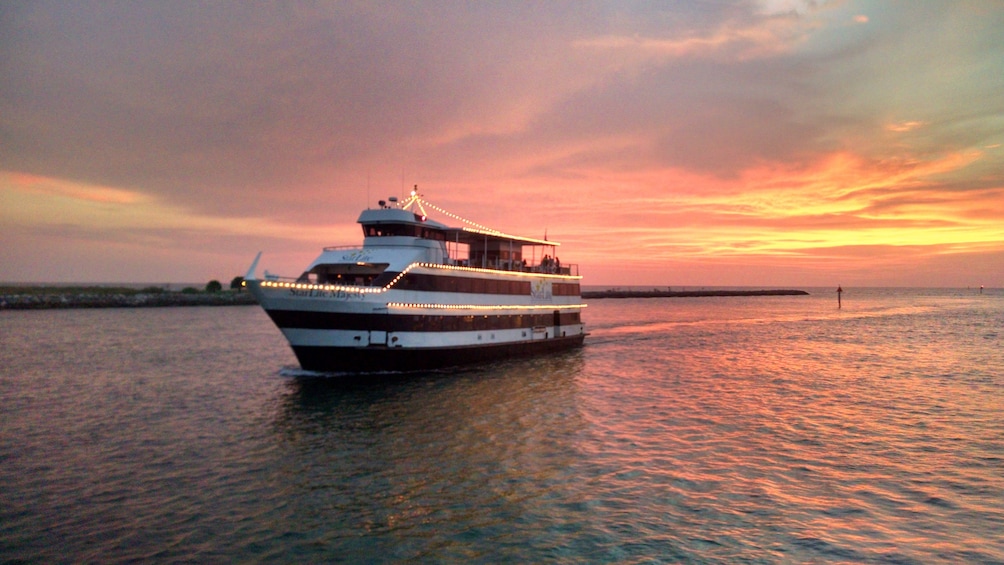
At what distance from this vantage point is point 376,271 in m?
29.2

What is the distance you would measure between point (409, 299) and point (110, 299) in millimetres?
80928

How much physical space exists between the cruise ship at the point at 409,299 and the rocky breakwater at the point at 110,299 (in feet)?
238

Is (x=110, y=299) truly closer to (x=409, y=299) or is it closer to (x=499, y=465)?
(x=409, y=299)

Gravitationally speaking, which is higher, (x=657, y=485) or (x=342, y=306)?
(x=342, y=306)

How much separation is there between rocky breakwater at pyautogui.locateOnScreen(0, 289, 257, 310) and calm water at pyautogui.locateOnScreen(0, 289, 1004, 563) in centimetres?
5847

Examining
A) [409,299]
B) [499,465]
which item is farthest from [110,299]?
[499,465]

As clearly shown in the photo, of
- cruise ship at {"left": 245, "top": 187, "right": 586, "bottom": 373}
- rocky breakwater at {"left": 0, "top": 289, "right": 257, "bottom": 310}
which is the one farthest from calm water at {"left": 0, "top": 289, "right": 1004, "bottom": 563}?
rocky breakwater at {"left": 0, "top": 289, "right": 257, "bottom": 310}

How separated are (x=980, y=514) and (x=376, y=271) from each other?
25087 mm

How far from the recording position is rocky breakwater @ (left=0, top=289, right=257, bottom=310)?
7636cm

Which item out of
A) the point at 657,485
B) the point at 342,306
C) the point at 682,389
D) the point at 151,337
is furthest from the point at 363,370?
the point at 151,337

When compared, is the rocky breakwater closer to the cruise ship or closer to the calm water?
the calm water

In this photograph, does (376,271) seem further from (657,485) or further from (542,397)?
(657,485)

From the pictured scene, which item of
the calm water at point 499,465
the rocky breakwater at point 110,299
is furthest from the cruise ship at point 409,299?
the rocky breakwater at point 110,299

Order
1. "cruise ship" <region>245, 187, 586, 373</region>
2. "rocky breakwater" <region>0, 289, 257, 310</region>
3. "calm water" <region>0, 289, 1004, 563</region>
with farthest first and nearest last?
"rocky breakwater" <region>0, 289, 257, 310</region> < "cruise ship" <region>245, 187, 586, 373</region> < "calm water" <region>0, 289, 1004, 563</region>
